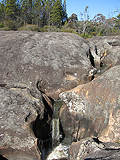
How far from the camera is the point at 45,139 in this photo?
3.83m

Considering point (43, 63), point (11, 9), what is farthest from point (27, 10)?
point (43, 63)

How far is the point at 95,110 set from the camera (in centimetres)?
367

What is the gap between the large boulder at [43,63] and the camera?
5160 millimetres

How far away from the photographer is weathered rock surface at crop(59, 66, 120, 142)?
316 cm

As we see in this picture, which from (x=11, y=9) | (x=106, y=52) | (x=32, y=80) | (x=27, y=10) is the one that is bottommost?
(x=32, y=80)

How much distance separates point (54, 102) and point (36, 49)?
2549 mm

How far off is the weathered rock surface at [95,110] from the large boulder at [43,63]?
1.04 meters

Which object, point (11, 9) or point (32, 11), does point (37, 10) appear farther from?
point (11, 9)

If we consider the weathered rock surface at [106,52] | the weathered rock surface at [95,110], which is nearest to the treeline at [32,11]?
the weathered rock surface at [106,52]

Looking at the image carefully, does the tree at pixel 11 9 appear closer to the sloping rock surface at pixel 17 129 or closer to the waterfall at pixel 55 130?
the waterfall at pixel 55 130

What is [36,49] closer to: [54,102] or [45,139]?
[54,102]

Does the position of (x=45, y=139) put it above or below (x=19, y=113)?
below

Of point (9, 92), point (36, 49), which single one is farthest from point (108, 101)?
point (36, 49)

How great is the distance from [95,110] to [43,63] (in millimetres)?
2920
